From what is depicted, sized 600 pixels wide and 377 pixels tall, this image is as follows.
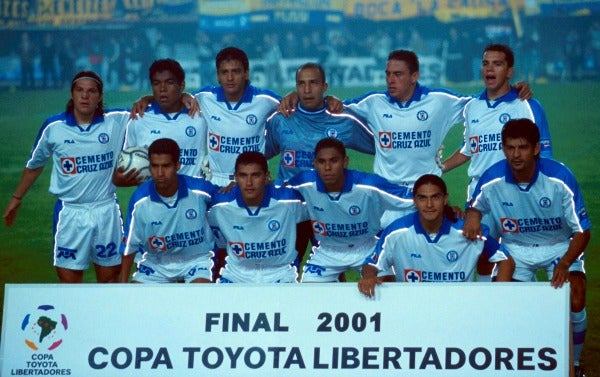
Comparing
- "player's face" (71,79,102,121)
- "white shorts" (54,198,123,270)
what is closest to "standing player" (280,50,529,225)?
"player's face" (71,79,102,121)

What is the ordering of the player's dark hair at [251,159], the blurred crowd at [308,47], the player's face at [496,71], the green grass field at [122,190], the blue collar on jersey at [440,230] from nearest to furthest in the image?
the blue collar on jersey at [440,230] → the player's dark hair at [251,159] → the player's face at [496,71] → the green grass field at [122,190] → the blurred crowd at [308,47]

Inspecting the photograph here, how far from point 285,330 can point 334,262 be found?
129cm

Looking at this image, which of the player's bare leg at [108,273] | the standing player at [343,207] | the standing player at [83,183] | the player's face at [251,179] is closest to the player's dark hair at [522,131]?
the standing player at [343,207]

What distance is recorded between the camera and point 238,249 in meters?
7.73

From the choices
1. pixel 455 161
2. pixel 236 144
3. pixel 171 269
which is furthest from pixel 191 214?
pixel 455 161

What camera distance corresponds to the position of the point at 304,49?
13.5 meters

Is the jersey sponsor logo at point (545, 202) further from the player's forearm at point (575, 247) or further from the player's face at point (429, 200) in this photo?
the player's face at point (429, 200)

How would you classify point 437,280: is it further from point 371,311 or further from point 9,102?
point 9,102

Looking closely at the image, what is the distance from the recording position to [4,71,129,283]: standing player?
8141 millimetres

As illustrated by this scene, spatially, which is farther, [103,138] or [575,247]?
[103,138]

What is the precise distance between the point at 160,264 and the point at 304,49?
20.2 feet

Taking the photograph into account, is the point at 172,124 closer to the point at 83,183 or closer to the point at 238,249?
the point at 83,183

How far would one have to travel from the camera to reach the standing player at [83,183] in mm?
8141

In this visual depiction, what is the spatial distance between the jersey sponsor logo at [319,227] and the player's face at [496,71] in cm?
148
